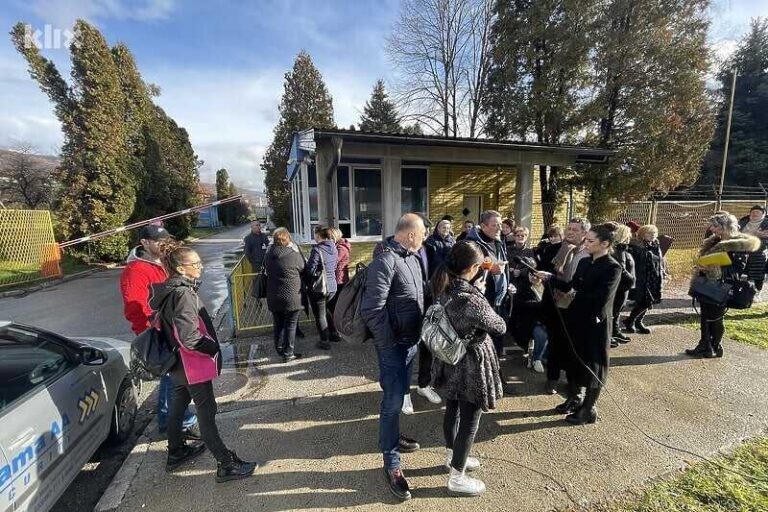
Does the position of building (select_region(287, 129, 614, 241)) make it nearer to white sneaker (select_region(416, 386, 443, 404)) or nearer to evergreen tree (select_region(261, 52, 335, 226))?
white sneaker (select_region(416, 386, 443, 404))

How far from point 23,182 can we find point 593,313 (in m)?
29.6

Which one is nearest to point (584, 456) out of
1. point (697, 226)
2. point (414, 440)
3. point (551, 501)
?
point (551, 501)

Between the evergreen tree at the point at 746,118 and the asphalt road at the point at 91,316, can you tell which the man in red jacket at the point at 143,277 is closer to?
the asphalt road at the point at 91,316

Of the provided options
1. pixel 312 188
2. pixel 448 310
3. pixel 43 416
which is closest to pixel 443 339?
pixel 448 310

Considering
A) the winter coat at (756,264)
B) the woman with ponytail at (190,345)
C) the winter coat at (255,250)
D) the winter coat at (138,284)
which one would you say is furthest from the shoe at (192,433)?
the winter coat at (756,264)

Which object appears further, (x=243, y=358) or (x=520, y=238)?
(x=243, y=358)

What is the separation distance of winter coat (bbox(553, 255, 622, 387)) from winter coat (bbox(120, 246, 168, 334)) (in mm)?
3538

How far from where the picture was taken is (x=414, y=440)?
287 cm

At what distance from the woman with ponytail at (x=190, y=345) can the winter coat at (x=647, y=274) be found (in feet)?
17.8

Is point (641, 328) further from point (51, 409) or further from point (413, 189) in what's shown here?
point (51, 409)

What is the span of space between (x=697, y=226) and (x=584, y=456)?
12483 mm

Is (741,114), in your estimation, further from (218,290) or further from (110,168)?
(110,168)

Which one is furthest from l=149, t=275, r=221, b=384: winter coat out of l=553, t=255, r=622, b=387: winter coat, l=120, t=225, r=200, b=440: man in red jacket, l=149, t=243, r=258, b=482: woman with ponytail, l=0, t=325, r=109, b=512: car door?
l=553, t=255, r=622, b=387: winter coat

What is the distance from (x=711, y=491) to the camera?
2.29 meters
